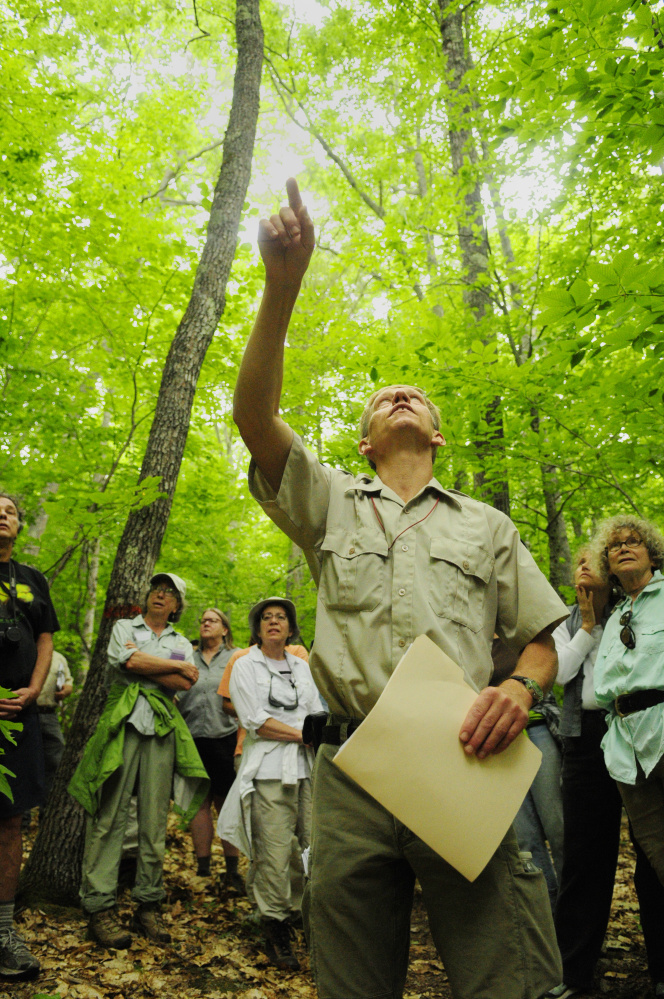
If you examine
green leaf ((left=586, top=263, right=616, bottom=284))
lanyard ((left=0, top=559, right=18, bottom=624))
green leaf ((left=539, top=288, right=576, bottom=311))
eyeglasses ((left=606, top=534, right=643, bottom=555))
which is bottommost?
lanyard ((left=0, top=559, right=18, bottom=624))

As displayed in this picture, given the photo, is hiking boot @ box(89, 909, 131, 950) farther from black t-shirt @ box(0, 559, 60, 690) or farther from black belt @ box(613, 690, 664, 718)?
black belt @ box(613, 690, 664, 718)

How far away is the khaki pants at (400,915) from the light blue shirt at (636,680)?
1.70 metres

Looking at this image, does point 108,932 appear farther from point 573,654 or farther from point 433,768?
point 433,768

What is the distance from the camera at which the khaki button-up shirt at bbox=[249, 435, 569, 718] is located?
5.30 ft

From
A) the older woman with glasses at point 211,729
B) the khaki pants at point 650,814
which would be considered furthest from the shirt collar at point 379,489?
the older woman with glasses at point 211,729

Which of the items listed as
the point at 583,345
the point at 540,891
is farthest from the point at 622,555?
the point at 540,891

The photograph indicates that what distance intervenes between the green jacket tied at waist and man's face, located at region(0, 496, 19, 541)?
1.32 m

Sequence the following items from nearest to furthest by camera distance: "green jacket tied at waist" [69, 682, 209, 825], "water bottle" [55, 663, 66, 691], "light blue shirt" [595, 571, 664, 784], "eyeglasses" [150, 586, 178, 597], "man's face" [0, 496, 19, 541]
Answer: "light blue shirt" [595, 571, 664, 784] < "man's face" [0, 496, 19, 541] < "green jacket tied at waist" [69, 682, 209, 825] < "eyeglasses" [150, 586, 178, 597] < "water bottle" [55, 663, 66, 691]

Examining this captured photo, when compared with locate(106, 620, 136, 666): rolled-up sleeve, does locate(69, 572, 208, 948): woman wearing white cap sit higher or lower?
lower

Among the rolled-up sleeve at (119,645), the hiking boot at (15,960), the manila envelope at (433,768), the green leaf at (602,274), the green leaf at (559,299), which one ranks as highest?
the green leaf at (602,274)

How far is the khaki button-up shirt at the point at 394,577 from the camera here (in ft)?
5.30

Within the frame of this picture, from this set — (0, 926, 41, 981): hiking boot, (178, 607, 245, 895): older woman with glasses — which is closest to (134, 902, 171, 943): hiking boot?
(0, 926, 41, 981): hiking boot

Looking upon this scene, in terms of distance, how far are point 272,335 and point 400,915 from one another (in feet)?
4.72

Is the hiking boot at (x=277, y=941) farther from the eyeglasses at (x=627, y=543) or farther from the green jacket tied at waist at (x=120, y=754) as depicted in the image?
the eyeglasses at (x=627, y=543)
